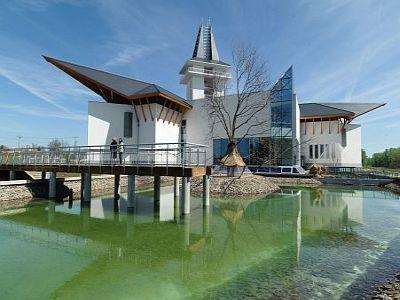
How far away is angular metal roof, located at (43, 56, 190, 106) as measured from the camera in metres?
30.0

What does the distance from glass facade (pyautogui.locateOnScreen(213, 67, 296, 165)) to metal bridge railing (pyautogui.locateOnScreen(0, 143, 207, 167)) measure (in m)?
17.0

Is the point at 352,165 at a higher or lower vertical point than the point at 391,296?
higher

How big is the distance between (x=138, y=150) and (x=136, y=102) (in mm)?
17599

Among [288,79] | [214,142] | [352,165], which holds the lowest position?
[352,165]

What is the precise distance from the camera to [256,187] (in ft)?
78.1

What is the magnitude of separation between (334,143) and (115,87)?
2704cm

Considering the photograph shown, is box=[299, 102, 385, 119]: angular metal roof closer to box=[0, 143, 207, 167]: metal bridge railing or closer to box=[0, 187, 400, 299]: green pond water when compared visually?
box=[0, 187, 400, 299]: green pond water

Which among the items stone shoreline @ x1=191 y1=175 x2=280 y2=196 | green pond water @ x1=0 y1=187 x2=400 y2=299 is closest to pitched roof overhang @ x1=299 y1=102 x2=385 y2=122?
stone shoreline @ x1=191 y1=175 x2=280 y2=196

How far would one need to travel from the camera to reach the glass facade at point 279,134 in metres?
33.5

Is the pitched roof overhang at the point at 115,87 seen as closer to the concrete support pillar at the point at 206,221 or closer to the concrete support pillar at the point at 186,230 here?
the concrete support pillar at the point at 206,221

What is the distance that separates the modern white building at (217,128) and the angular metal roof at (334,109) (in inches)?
4.4

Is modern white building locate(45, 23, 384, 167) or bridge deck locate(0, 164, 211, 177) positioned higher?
modern white building locate(45, 23, 384, 167)

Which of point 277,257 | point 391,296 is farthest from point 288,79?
point 391,296

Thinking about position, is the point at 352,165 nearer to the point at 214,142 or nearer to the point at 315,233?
the point at 214,142
